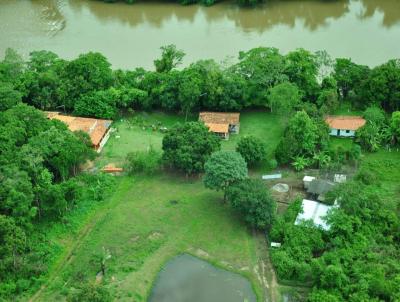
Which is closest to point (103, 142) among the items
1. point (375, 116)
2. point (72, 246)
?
point (72, 246)

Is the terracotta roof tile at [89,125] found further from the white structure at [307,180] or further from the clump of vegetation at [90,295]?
the clump of vegetation at [90,295]

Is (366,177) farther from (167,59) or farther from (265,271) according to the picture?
(167,59)

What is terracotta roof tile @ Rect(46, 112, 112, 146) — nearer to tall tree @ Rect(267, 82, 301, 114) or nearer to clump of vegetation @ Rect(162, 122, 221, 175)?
clump of vegetation @ Rect(162, 122, 221, 175)

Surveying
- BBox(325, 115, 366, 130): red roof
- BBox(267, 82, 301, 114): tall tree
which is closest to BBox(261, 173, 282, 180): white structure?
BBox(267, 82, 301, 114): tall tree

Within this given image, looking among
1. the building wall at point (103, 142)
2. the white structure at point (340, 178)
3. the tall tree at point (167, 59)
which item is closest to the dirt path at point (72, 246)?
the building wall at point (103, 142)

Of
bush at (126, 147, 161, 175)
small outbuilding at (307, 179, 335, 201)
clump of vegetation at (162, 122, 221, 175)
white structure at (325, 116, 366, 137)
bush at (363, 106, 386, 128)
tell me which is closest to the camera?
small outbuilding at (307, 179, 335, 201)

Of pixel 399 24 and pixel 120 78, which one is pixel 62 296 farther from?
pixel 399 24
